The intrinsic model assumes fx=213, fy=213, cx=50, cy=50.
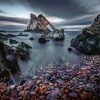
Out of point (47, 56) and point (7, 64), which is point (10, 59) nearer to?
point (7, 64)

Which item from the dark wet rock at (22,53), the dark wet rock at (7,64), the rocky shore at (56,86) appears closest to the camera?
the rocky shore at (56,86)

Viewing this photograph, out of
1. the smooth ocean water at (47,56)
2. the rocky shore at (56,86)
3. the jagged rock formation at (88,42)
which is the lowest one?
the rocky shore at (56,86)

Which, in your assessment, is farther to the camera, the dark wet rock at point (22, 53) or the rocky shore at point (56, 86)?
the dark wet rock at point (22, 53)

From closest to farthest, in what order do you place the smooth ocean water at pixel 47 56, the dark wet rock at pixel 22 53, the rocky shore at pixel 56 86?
the rocky shore at pixel 56 86 < the smooth ocean water at pixel 47 56 < the dark wet rock at pixel 22 53

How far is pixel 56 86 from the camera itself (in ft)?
28.6

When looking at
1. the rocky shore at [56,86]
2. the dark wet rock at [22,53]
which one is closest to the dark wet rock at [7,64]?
the rocky shore at [56,86]

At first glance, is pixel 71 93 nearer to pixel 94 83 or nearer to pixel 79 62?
pixel 94 83

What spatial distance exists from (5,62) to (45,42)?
738 cm

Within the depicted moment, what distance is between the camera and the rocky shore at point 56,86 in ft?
25.9

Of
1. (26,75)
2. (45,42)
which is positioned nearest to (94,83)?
(26,75)

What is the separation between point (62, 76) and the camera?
10.0 meters

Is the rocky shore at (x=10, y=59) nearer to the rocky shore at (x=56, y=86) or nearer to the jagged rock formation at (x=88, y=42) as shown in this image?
the rocky shore at (x=56, y=86)

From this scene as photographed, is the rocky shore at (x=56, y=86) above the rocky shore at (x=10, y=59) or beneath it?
beneath

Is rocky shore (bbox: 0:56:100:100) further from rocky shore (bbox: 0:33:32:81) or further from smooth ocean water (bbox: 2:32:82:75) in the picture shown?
smooth ocean water (bbox: 2:32:82:75)
